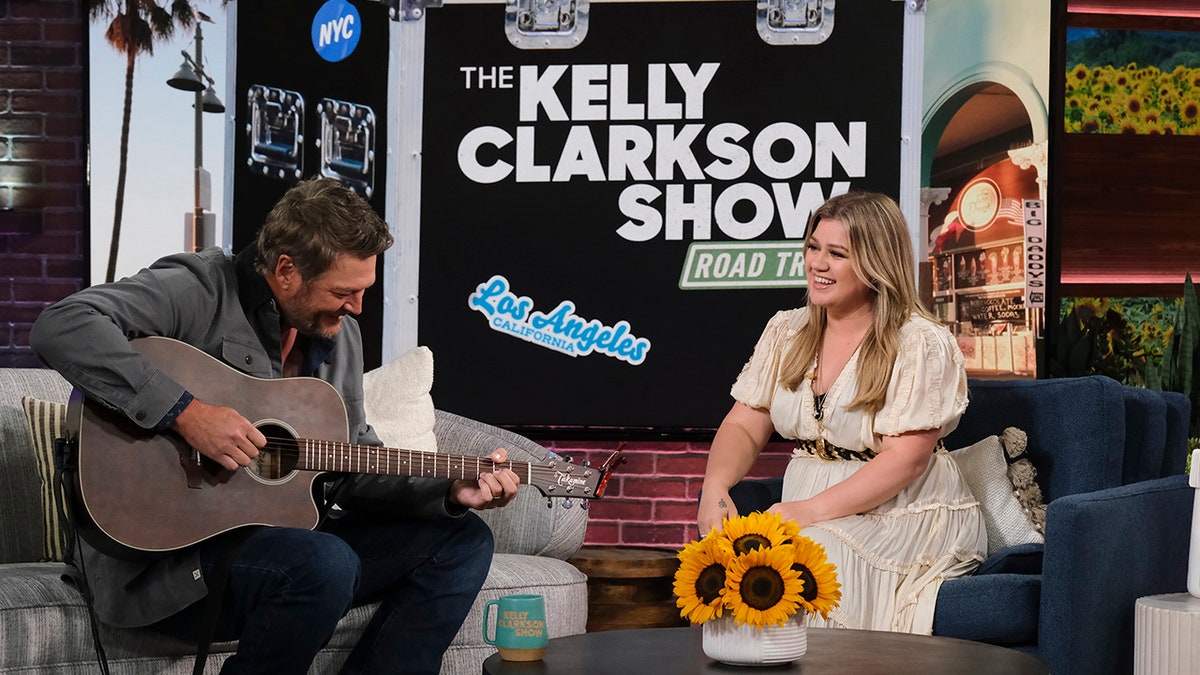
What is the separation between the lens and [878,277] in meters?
3.30

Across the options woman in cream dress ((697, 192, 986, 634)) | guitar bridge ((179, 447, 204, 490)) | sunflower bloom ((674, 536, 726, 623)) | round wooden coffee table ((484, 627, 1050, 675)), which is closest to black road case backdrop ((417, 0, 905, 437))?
woman in cream dress ((697, 192, 986, 634))

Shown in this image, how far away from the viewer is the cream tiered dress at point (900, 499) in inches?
124

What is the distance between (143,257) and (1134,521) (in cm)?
333

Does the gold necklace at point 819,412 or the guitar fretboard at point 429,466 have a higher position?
the gold necklace at point 819,412

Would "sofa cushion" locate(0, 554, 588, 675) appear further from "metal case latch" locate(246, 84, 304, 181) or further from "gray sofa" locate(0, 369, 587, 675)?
"metal case latch" locate(246, 84, 304, 181)

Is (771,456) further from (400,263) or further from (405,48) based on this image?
(405,48)

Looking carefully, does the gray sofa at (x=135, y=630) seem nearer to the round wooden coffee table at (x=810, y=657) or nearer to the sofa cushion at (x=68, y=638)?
the sofa cushion at (x=68, y=638)

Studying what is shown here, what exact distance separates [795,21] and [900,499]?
2.07 metres

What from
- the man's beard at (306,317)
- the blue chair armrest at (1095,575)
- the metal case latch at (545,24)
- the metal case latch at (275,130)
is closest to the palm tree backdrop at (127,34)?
the metal case latch at (275,130)

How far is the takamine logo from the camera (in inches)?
186

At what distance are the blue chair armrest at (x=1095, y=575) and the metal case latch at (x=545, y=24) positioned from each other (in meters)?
2.55

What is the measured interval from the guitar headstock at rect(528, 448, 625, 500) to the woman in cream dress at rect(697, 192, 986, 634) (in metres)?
0.46

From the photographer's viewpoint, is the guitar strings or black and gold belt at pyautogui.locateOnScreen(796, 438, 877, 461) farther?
black and gold belt at pyautogui.locateOnScreen(796, 438, 877, 461)

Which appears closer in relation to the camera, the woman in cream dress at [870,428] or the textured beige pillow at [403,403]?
the woman in cream dress at [870,428]
